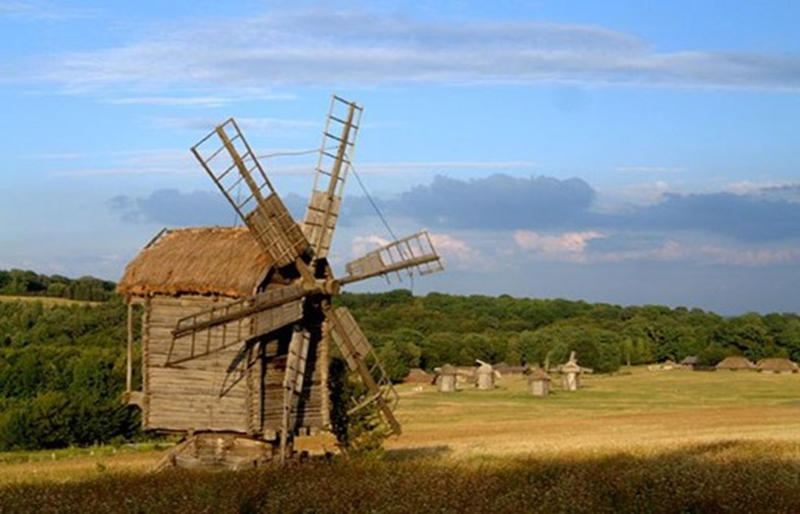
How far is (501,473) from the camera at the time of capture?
23.0 m

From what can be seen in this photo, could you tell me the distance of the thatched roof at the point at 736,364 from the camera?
117 metres

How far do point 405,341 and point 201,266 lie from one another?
87347 millimetres

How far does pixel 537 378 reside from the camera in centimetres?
8350

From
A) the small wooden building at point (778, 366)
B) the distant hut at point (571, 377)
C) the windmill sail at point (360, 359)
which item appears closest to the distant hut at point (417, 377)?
the distant hut at point (571, 377)

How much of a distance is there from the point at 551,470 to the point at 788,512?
7759mm

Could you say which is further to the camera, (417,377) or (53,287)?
(53,287)

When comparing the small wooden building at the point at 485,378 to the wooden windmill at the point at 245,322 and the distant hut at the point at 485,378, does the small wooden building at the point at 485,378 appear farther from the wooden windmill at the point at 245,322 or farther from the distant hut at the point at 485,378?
the wooden windmill at the point at 245,322

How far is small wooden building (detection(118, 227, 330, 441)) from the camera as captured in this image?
26.0 m

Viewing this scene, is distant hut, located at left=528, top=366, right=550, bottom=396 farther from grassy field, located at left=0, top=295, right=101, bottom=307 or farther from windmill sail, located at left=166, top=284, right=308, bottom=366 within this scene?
windmill sail, located at left=166, top=284, right=308, bottom=366

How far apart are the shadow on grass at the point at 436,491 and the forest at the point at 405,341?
28100 mm

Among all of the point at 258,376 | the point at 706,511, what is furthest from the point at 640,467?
the point at 258,376

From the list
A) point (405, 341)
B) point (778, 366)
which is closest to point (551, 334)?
point (405, 341)

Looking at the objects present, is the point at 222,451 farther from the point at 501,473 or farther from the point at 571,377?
the point at 571,377

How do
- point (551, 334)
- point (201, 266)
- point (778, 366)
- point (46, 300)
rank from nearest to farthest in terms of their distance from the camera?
point (201, 266) → point (778, 366) → point (46, 300) → point (551, 334)
